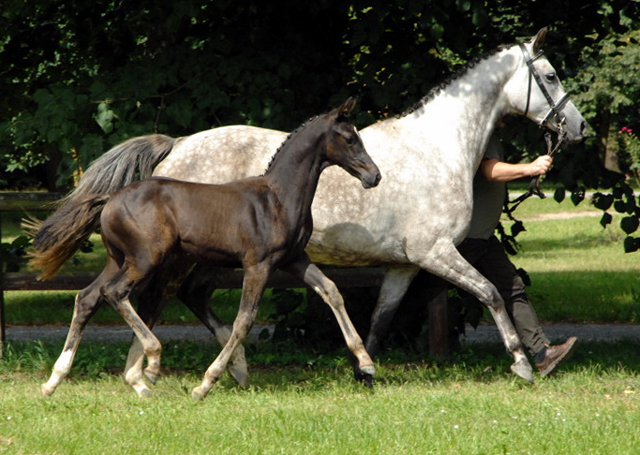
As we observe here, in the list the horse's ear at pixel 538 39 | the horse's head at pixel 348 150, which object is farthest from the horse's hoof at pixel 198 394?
the horse's ear at pixel 538 39

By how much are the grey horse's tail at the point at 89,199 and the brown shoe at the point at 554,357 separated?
117 inches

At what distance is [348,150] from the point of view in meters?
5.80

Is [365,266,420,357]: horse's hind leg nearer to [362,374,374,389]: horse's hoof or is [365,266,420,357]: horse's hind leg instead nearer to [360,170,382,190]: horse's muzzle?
[362,374,374,389]: horse's hoof

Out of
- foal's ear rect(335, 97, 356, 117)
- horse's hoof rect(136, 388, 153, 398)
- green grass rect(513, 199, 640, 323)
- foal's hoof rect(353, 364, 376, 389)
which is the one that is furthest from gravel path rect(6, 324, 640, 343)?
foal's ear rect(335, 97, 356, 117)

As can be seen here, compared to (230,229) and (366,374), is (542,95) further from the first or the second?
(230,229)

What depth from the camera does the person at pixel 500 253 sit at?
6.43 m

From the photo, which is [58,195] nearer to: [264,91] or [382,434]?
[264,91]

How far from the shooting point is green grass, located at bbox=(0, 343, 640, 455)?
15.3ft

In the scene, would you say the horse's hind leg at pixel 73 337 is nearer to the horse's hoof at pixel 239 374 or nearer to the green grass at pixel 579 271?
the horse's hoof at pixel 239 374

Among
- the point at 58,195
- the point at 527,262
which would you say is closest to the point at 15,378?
the point at 58,195

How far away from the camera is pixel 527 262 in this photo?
51.3ft

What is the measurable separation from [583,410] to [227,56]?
3.82 meters

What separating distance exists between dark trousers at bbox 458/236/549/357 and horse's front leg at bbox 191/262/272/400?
1753mm

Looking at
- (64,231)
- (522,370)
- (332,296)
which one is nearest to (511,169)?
(522,370)
